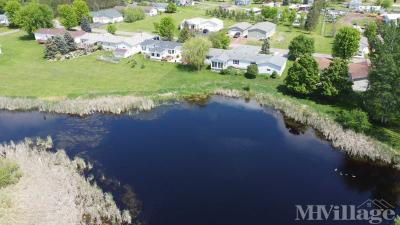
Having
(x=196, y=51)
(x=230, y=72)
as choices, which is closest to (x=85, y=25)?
(x=196, y=51)

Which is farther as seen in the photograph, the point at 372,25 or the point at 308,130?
the point at 372,25

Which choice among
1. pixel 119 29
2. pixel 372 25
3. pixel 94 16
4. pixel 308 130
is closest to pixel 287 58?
pixel 372 25

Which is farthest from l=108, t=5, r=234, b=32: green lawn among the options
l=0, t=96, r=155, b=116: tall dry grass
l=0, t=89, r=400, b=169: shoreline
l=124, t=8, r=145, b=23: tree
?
l=0, t=96, r=155, b=116: tall dry grass

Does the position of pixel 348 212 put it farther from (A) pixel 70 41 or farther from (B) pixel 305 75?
(A) pixel 70 41

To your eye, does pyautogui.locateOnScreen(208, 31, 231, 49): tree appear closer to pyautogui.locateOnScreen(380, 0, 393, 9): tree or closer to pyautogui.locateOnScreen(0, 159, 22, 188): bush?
pyautogui.locateOnScreen(0, 159, 22, 188): bush

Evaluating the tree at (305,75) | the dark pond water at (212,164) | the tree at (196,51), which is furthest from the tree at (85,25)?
the tree at (305,75)

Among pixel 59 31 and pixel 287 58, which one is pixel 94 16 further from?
pixel 287 58
